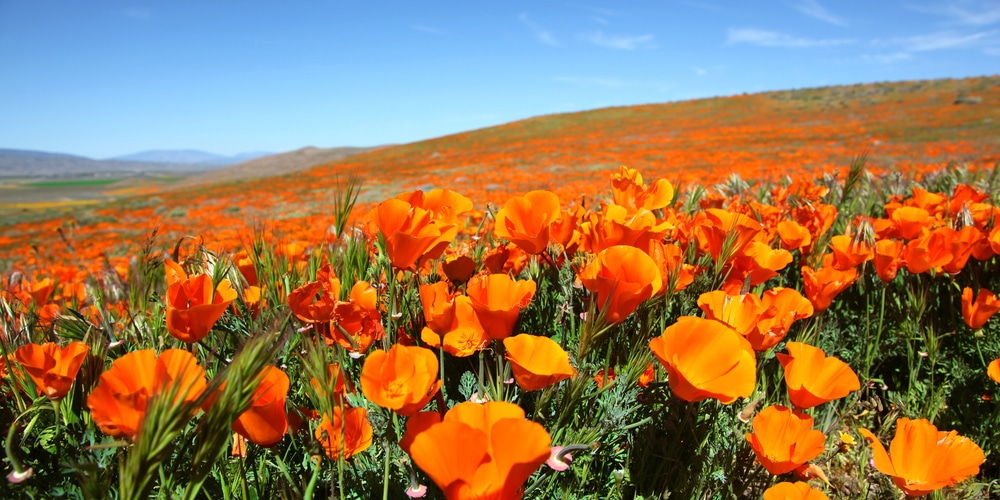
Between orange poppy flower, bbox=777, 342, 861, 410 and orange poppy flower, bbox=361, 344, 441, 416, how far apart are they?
648 millimetres

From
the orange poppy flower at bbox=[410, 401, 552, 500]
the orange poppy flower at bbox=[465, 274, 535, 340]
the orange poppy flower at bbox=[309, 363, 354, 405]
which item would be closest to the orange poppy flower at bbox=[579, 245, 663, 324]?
the orange poppy flower at bbox=[465, 274, 535, 340]

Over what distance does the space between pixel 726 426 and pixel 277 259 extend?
128cm

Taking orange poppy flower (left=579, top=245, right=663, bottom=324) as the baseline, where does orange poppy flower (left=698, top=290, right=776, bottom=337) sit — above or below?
below

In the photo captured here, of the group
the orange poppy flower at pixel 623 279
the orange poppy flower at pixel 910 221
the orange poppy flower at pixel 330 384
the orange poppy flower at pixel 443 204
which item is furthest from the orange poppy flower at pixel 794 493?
the orange poppy flower at pixel 910 221

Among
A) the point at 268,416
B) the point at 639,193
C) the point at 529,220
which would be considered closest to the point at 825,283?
the point at 639,193

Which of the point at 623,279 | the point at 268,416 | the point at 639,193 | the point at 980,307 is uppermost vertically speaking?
the point at 639,193

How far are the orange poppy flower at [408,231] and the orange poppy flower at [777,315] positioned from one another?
658 mm

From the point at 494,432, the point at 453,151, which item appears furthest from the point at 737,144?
the point at 494,432

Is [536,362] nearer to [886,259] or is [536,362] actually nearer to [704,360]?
[704,360]

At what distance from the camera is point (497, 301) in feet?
3.24

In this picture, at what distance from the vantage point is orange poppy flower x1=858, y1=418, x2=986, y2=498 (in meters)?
0.94

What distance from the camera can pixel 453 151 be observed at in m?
28.8

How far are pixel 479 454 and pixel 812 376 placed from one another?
0.71m

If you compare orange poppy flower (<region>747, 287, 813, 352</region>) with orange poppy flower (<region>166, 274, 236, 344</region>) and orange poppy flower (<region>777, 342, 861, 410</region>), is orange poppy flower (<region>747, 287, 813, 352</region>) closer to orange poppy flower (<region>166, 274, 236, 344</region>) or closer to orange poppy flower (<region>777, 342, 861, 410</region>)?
orange poppy flower (<region>777, 342, 861, 410</region>)
